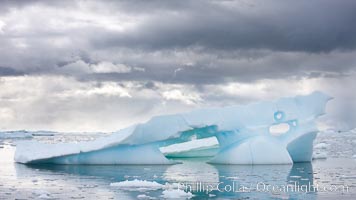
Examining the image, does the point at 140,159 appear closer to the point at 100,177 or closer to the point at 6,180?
the point at 100,177

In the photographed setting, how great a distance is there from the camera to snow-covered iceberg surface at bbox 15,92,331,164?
1994 cm

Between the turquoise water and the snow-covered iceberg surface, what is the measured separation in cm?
63

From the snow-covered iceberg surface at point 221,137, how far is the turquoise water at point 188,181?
24.8 inches

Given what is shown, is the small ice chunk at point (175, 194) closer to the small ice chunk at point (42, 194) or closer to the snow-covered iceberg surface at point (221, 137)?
the small ice chunk at point (42, 194)

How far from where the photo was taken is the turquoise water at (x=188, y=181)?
12266 mm

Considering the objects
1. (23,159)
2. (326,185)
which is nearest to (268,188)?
(326,185)

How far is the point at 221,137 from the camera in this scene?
22406 millimetres

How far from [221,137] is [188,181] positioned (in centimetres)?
756

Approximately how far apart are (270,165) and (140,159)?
4856 mm

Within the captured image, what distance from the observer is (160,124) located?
2002 centimetres

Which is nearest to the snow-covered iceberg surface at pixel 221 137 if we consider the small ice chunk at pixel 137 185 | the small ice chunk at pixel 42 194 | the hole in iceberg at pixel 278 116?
the hole in iceberg at pixel 278 116

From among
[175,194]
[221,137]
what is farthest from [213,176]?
[221,137]

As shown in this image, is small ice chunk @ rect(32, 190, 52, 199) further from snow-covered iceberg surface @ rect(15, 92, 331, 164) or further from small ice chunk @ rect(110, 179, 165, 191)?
snow-covered iceberg surface @ rect(15, 92, 331, 164)

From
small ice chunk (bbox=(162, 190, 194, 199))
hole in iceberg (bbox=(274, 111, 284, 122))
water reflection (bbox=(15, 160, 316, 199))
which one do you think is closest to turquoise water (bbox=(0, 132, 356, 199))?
water reflection (bbox=(15, 160, 316, 199))
